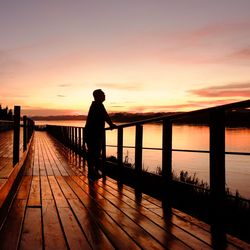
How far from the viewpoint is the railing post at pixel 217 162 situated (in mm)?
3271

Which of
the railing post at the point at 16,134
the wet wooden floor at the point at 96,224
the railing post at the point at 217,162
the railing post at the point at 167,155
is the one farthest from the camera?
the railing post at the point at 16,134

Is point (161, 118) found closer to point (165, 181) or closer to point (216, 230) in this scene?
point (165, 181)

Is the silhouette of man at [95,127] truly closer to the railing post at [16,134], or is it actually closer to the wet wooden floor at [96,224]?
the railing post at [16,134]

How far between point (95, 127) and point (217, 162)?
3.97 metres

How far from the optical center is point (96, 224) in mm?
3393

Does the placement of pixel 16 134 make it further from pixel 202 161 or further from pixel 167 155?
pixel 202 161

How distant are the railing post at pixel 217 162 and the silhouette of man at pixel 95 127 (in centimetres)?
371

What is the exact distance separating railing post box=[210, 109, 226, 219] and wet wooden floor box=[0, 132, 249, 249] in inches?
9.7

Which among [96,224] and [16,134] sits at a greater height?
[16,134]

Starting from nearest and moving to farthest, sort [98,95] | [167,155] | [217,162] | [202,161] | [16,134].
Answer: [217,162], [167,155], [16,134], [98,95], [202,161]

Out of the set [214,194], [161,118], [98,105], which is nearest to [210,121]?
[214,194]

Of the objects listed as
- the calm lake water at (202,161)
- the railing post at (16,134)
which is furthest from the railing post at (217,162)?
the railing post at (16,134)

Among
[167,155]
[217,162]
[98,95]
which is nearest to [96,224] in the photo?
[217,162]

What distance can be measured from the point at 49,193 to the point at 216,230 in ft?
8.92
